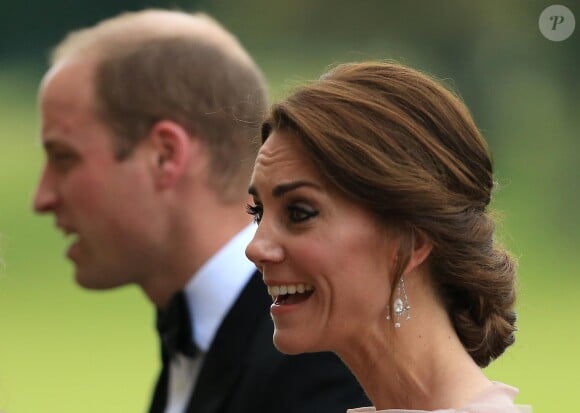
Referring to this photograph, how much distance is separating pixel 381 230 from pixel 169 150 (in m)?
1.36

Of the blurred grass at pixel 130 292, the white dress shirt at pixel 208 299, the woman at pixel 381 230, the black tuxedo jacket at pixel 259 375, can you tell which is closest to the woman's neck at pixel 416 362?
the woman at pixel 381 230

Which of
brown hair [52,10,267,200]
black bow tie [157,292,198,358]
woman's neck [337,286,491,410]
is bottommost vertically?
woman's neck [337,286,491,410]

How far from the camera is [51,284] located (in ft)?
17.4

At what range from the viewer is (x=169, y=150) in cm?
312

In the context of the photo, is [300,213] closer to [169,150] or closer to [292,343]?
[292,343]

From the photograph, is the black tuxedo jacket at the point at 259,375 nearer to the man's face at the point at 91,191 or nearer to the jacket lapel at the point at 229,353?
the jacket lapel at the point at 229,353

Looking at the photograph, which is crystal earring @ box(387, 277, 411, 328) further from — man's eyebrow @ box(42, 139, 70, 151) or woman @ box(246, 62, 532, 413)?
man's eyebrow @ box(42, 139, 70, 151)

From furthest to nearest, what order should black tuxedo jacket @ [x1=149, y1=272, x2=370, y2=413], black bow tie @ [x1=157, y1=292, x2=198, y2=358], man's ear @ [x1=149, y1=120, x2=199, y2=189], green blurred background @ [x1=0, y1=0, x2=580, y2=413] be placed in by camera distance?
green blurred background @ [x1=0, y1=0, x2=580, y2=413]
man's ear @ [x1=149, y1=120, x2=199, y2=189]
black bow tie @ [x1=157, y1=292, x2=198, y2=358]
black tuxedo jacket @ [x1=149, y1=272, x2=370, y2=413]

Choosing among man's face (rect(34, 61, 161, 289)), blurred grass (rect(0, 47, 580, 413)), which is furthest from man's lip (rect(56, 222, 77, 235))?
blurred grass (rect(0, 47, 580, 413))

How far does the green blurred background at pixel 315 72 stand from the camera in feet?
15.4

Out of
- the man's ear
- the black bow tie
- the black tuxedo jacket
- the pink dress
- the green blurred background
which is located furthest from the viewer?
the green blurred background

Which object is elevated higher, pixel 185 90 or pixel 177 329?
pixel 185 90

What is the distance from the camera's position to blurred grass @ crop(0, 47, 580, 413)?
4715 millimetres

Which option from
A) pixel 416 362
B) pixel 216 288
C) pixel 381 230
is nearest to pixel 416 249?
pixel 381 230
